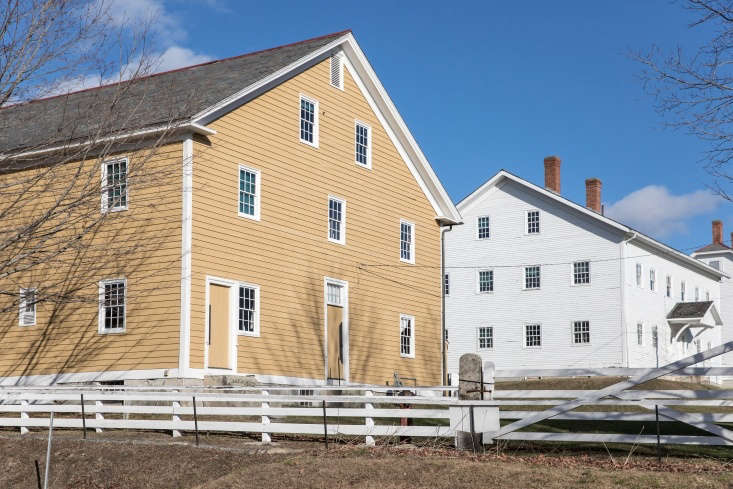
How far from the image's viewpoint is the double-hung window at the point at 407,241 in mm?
29828

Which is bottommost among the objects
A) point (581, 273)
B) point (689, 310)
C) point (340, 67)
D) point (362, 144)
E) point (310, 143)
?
point (689, 310)

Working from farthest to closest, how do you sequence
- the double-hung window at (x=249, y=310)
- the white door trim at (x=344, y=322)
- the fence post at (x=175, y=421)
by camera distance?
1. the white door trim at (x=344, y=322)
2. the double-hung window at (x=249, y=310)
3. the fence post at (x=175, y=421)

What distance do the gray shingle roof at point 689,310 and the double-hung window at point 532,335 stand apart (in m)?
8.77

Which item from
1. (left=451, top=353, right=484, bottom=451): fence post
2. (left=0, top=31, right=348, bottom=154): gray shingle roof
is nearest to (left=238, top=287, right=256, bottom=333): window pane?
(left=0, top=31, right=348, bottom=154): gray shingle roof

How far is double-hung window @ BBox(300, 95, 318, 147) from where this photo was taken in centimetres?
2616

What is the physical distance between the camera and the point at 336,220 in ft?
88.5

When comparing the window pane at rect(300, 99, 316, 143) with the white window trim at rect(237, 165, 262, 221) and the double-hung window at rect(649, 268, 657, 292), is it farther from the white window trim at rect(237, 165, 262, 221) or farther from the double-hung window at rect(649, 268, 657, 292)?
the double-hung window at rect(649, 268, 657, 292)

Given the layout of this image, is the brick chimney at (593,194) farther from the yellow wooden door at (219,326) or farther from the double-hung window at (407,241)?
the yellow wooden door at (219,326)

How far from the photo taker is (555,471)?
12.2 meters

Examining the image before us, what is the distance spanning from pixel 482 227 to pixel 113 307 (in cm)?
2714

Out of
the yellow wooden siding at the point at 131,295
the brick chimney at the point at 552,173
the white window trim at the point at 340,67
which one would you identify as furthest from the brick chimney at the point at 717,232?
the yellow wooden siding at the point at 131,295

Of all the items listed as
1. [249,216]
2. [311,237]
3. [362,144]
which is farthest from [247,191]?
[362,144]

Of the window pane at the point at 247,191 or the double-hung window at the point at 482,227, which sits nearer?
the window pane at the point at 247,191

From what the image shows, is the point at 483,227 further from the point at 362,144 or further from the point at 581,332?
the point at 362,144
